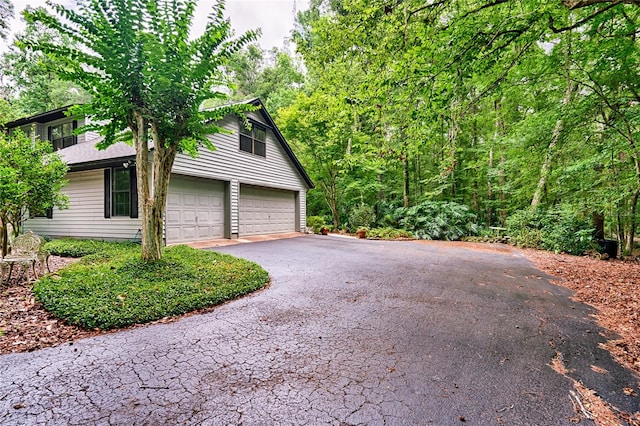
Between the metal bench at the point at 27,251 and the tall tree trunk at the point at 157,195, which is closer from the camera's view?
the metal bench at the point at 27,251

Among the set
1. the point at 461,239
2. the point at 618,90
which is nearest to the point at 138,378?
the point at 618,90

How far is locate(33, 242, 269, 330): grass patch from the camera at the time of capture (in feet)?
10.3

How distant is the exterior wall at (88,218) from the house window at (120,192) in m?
0.22

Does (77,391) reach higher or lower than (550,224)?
lower

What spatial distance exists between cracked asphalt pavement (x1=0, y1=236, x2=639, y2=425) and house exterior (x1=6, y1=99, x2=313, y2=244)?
6.54 meters

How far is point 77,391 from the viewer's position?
194 cm

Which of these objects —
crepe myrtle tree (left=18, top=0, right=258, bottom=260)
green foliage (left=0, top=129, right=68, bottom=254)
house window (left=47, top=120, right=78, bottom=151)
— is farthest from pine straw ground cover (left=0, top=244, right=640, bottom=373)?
house window (left=47, top=120, right=78, bottom=151)

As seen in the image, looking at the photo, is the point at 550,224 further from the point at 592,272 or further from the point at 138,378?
the point at 138,378

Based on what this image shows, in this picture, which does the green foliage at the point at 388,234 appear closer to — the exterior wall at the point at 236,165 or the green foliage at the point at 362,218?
the green foliage at the point at 362,218

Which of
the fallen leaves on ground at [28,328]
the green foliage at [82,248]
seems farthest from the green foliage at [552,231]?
the green foliage at [82,248]

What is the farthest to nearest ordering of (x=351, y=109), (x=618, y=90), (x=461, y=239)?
(x=461, y=239), (x=618, y=90), (x=351, y=109)

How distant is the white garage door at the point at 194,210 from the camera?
881cm

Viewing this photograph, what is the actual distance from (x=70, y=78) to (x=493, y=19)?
640 cm

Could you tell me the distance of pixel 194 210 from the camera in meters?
9.56
